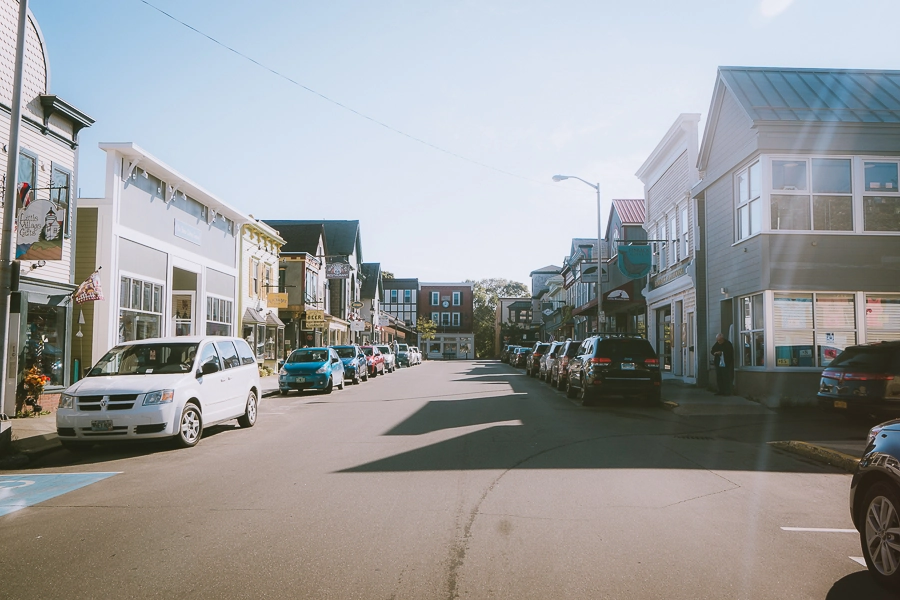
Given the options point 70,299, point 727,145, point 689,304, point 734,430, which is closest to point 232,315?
point 70,299

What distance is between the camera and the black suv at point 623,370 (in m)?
17.8

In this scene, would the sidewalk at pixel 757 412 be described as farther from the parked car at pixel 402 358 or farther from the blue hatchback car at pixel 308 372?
the parked car at pixel 402 358

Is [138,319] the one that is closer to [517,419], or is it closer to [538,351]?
[517,419]

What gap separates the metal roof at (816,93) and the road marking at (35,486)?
16.0 meters

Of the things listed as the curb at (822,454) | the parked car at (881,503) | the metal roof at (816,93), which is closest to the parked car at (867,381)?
the curb at (822,454)

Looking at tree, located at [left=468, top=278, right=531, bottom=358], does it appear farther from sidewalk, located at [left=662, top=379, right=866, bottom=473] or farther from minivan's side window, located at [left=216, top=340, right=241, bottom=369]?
minivan's side window, located at [left=216, top=340, right=241, bottom=369]

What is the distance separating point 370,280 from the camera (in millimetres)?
70750

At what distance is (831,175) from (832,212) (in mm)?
900

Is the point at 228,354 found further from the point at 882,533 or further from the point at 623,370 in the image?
the point at 882,533

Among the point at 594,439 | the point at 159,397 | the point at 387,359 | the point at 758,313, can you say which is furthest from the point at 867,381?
the point at 387,359

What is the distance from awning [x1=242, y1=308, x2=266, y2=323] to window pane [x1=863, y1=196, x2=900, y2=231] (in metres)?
24.3

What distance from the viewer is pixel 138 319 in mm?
21312

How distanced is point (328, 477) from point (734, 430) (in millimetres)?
8279

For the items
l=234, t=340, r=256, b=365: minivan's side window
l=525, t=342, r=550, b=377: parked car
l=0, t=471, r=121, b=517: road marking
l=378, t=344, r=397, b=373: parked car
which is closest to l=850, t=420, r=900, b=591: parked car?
l=0, t=471, r=121, b=517: road marking
